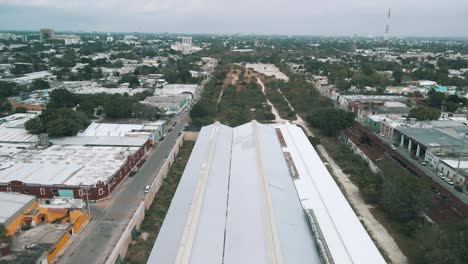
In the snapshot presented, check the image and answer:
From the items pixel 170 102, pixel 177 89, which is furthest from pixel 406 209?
pixel 177 89

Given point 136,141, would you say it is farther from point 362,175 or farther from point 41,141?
point 362,175

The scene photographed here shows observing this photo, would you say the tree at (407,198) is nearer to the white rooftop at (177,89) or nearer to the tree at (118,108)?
the tree at (118,108)

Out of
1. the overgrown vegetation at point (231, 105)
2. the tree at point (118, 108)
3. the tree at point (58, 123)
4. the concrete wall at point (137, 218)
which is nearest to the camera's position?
the concrete wall at point (137, 218)

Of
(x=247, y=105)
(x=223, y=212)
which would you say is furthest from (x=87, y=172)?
(x=247, y=105)

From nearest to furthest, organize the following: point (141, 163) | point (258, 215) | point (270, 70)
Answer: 1. point (258, 215)
2. point (141, 163)
3. point (270, 70)

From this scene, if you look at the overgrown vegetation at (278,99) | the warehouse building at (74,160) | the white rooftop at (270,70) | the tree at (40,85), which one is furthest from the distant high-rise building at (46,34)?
the warehouse building at (74,160)

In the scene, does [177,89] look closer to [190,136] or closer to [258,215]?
[190,136]
